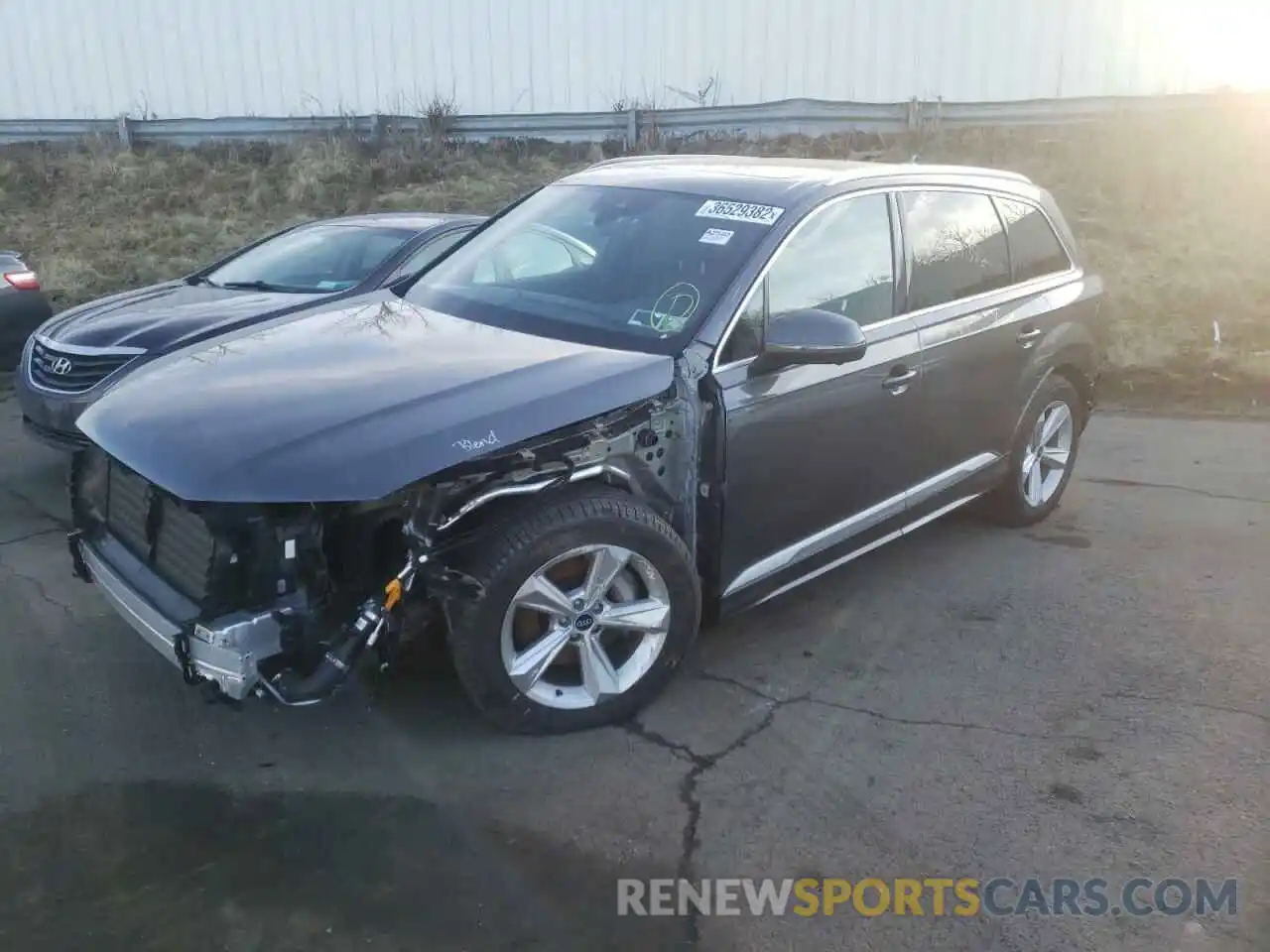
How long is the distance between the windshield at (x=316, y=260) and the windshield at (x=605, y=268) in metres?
2.00

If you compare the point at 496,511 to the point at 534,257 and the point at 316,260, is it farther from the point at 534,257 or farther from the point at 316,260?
the point at 316,260

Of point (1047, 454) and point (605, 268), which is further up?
point (605, 268)

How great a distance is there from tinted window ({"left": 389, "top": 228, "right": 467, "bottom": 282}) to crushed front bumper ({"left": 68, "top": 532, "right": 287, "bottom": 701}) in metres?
3.18

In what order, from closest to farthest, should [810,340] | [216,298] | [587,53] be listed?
1. [810,340]
2. [216,298]
3. [587,53]

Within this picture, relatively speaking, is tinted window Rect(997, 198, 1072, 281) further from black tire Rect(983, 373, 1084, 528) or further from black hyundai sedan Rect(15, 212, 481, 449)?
black hyundai sedan Rect(15, 212, 481, 449)

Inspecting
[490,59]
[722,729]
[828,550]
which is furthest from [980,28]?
[722,729]

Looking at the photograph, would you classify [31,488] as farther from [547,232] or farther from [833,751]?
[833,751]

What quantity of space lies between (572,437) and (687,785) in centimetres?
115

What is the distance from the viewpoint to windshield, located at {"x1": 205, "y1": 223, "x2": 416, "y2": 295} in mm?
6715

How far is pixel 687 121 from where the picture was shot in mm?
12828

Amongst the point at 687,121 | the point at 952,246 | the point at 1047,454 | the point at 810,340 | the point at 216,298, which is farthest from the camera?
the point at 687,121

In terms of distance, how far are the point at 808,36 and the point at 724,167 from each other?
9446 millimetres

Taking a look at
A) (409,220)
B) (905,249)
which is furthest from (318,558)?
(409,220)

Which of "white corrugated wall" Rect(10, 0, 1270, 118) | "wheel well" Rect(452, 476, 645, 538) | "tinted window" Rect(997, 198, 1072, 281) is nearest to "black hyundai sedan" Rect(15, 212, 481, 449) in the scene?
"wheel well" Rect(452, 476, 645, 538)
